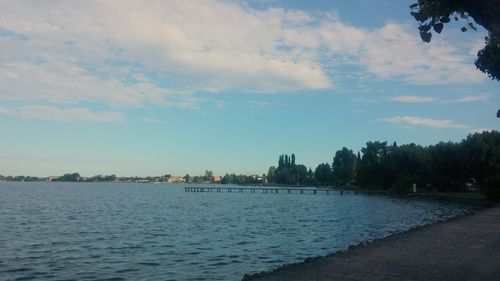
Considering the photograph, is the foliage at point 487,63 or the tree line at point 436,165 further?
the tree line at point 436,165

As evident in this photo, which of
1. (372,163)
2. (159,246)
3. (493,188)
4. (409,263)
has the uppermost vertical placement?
(372,163)

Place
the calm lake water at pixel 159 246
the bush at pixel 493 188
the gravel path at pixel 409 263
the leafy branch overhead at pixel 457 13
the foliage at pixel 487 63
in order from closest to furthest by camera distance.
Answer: the leafy branch overhead at pixel 457 13 < the gravel path at pixel 409 263 < the foliage at pixel 487 63 < the calm lake water at pixel 159 246 < the bush at pixel 493 188

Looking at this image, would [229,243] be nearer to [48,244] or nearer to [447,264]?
[48,244]

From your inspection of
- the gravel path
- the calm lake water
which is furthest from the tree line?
the gravel path

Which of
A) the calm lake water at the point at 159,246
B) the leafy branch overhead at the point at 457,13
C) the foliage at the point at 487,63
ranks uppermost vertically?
the foliage at the point at 487,63

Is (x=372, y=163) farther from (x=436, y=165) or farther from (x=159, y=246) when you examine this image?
(x=159, y=246)

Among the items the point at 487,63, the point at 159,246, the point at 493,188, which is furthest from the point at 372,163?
the point at 487,63

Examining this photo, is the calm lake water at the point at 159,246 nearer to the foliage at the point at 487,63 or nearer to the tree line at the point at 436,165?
the foliage at the point at 487,63

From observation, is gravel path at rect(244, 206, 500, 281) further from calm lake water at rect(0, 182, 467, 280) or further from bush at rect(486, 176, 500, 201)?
bush at rect(486, 176, 500, 201)

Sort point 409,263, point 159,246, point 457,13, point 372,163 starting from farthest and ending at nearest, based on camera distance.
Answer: point 372,163, point 159,246, point 409,263, point 457,13

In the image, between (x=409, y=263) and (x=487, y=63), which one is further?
(x=487, y=63)

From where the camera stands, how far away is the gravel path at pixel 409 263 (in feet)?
50.9

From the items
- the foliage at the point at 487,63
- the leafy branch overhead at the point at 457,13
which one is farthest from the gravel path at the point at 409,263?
the leafy branch overhead at the point at 457,13

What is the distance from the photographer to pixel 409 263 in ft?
58.9
